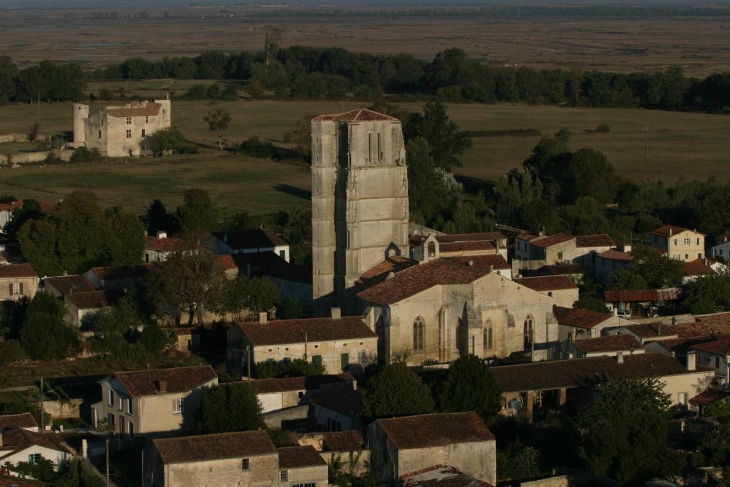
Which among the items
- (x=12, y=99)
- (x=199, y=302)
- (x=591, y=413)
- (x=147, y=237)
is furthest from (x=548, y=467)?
(x=12, y=99)

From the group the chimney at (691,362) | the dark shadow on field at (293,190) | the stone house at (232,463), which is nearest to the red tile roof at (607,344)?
the chimney at (691,362)

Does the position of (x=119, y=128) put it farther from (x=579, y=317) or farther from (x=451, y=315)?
(x=451, y=315)

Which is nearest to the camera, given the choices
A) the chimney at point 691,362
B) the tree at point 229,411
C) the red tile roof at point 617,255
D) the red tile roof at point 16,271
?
the tree at point 229,411

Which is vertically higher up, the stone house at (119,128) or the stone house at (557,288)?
the stone house at (557,288)

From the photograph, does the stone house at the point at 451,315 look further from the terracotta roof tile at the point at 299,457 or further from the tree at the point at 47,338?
the terracotta roof tile at the point at 299,457

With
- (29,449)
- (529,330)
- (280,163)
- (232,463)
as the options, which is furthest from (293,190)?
(232,463)

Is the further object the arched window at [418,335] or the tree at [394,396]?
the arched window at [418,335]

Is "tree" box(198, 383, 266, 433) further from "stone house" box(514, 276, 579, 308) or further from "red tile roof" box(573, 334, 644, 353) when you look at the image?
"stone house" box(514, 276, 579, 308)

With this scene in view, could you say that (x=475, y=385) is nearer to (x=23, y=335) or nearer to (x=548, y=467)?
(x=548, y=467)
